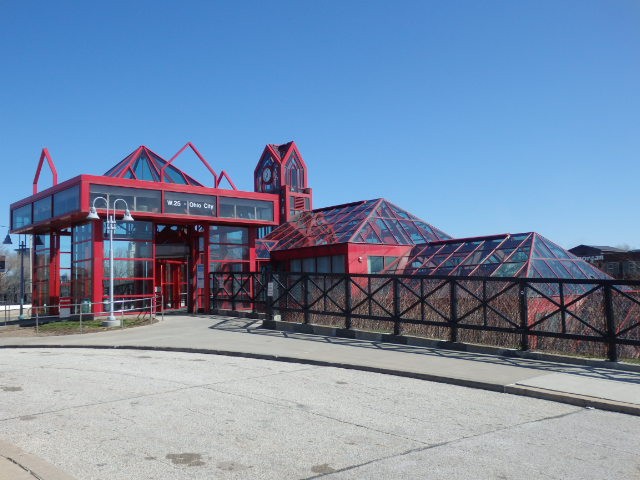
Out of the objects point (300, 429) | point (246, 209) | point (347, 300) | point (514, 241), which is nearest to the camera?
point (300, 429)

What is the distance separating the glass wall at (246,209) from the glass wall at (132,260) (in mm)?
3270

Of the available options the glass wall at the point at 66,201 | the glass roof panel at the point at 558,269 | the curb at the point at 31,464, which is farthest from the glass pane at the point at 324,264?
the curb at the point at 31,464

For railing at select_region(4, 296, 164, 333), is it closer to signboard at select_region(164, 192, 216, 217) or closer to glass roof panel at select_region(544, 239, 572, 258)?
signboard at select_region(164, 192, 216, 217)

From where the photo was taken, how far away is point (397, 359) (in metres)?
12.3

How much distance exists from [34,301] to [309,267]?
13.7 metres

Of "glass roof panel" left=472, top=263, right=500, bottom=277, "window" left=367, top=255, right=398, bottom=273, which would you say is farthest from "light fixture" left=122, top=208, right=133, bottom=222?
"glass roof panel" left=472, top=263, right=500, bottom=277

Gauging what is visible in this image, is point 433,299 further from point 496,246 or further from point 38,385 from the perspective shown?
point 496,246

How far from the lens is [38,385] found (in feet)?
33.0

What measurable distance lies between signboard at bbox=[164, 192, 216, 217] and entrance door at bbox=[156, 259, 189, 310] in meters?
4.43

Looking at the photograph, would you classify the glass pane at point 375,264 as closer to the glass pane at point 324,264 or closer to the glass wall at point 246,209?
the glass pane at point 324,264

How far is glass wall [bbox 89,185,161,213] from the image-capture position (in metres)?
23.2

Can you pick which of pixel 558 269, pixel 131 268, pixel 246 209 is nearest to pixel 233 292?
pixel 246 209

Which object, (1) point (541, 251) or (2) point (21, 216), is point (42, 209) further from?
(1) point (541, 251)

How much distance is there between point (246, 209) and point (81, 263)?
736 centimetres
